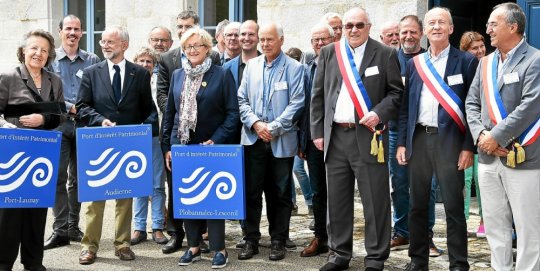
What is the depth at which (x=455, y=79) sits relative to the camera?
18.5ft

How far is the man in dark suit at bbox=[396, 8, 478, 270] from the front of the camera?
5.61 meters

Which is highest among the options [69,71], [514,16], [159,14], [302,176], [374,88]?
[159,14]

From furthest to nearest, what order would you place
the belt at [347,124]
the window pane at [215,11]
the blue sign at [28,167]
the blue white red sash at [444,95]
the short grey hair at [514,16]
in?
the window pane at [215,11] → the belt at [347,124] → the blue sign at [28,167] → the blue white red sash at [444,95] → the short grey hair at [514,16]

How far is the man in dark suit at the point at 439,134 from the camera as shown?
18.4 ft

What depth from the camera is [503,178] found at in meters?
5.23

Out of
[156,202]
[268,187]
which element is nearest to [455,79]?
[268,187]

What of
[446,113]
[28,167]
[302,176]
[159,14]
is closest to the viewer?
[446,113]

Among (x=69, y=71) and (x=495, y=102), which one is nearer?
(x=495, y=102)

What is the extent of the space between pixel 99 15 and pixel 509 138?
8.37 m

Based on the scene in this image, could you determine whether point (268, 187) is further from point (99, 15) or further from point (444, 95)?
point (99, 15)

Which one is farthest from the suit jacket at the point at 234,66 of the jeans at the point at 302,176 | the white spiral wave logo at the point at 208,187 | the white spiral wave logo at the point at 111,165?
the jeans at the point at 302,176

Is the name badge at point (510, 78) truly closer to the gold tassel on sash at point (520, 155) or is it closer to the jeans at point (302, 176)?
the gold tassel on sash at point (520, 155)

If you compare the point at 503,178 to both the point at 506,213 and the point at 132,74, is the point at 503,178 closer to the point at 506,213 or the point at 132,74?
the point at 506,213

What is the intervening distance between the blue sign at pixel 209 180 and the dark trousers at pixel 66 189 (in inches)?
53.7
